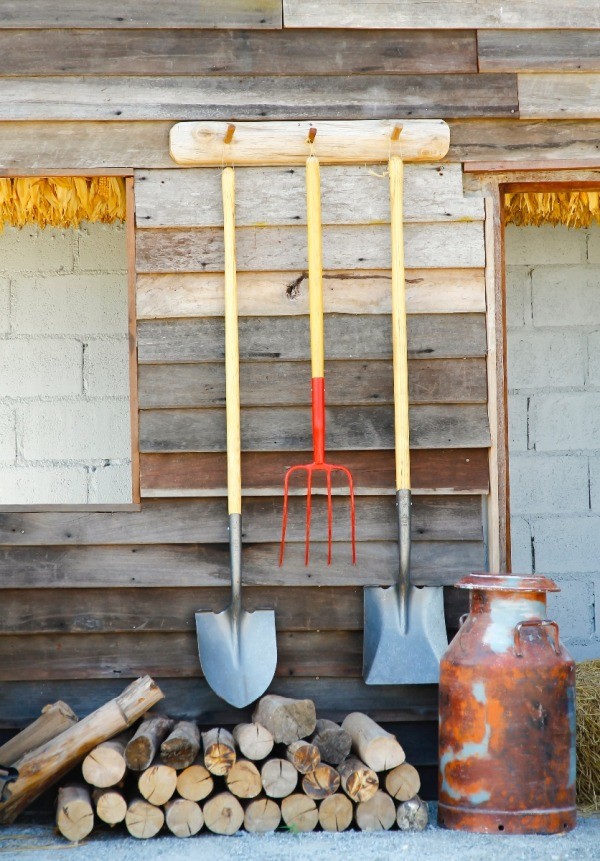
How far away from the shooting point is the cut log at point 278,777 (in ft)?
10.7

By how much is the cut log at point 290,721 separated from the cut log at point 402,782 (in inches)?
11.0

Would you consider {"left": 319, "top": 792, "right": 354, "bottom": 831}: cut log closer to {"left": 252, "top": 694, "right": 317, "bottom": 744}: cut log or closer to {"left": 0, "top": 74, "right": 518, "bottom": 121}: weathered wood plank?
{"left": 252, "top": 694, "right": 317, "bottom": 744}: cut log

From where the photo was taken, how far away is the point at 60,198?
415 centimetres

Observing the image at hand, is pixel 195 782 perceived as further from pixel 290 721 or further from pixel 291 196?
pixel 291 196

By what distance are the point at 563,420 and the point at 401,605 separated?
175 centimetres

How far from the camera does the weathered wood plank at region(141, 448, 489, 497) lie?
12.3 ft

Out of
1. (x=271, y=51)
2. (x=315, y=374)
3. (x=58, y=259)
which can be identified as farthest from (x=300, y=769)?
(x=58, y=259)

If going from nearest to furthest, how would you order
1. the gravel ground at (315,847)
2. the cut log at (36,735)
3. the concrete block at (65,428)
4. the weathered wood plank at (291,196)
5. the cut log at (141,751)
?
the gravel ground at (315,847) < the cut log at (141,751) < the cut log at (36,735) < the weathered wood plank at (291,196) < the concrete block at (65,428)

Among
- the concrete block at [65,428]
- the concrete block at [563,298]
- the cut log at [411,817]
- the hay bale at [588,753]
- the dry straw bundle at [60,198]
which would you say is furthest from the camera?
the concrete block at [563,298]

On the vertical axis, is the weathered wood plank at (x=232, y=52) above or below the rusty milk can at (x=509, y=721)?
above

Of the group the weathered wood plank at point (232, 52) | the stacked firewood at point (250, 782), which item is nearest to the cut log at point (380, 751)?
the stacked firewood at point (250, 782)

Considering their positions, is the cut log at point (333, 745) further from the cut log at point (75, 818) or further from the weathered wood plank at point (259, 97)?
the weathered wood plank at point (259, 97)

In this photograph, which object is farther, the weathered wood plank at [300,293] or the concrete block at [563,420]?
the concrete block at [563,420]

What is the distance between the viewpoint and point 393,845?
3.16m
